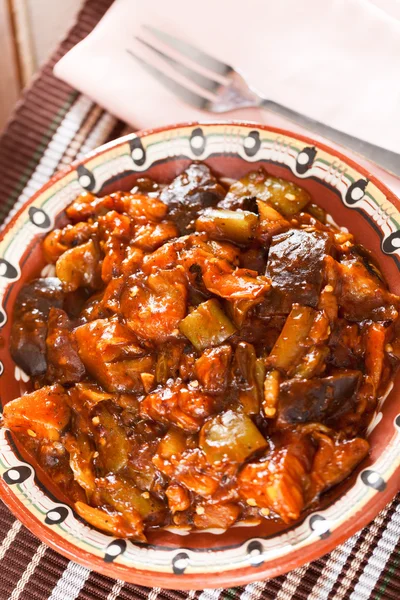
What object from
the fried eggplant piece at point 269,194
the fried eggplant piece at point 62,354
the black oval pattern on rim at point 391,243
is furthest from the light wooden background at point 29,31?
the black oval pattern on rim at point 391,243

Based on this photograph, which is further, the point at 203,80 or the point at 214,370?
the point at 203,80

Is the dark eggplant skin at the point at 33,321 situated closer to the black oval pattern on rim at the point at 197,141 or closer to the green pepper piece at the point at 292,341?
the black oval pattern on rim at the point at 197,141

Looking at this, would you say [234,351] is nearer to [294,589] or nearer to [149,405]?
[149,405]

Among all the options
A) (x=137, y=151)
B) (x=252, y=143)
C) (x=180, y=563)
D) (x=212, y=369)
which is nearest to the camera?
(x=180, y=563)

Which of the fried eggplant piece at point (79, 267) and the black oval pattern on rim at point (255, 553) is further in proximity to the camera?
the fried eggplant piece at point (79, 267)

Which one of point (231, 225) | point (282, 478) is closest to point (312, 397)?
point (282, 478)

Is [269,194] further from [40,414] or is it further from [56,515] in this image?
[56,515]

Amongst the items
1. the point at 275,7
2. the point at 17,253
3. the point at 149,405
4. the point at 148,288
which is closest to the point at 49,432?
the point at 149,405
